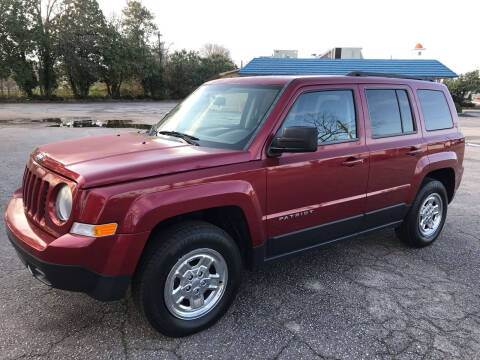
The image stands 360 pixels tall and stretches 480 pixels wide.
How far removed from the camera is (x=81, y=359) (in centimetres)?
250

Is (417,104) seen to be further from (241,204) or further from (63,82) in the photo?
(63,82)

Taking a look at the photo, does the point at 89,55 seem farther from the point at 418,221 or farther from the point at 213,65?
the point at 418,221

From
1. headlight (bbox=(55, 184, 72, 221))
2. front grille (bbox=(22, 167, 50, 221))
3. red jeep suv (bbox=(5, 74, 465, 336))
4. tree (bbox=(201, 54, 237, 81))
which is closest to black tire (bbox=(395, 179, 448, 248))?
red jeep suv (bbox=(5, 74, 465, 336))

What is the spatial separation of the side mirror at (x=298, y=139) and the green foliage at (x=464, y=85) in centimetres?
4006

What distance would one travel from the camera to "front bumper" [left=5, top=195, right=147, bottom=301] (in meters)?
2.33

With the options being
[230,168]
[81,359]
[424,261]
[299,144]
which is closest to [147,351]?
[81,359]

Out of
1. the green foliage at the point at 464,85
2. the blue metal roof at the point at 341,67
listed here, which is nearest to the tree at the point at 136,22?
the blue metal roof at the point at 341,67

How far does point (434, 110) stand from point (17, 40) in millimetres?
38013

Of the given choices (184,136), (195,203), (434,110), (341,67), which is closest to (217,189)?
(195,203)

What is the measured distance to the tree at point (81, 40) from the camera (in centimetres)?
3606

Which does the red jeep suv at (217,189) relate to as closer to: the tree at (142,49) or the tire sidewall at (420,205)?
the tire sidewall at (420,205)

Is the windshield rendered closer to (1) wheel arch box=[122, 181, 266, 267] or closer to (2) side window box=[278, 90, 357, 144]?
(2) side window box=[278, 90, 357, 144]

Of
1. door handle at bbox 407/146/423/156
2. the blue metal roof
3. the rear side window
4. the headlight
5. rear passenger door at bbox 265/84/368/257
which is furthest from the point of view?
the blue metal roof

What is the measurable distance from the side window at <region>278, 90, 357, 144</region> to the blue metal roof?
23591mm
